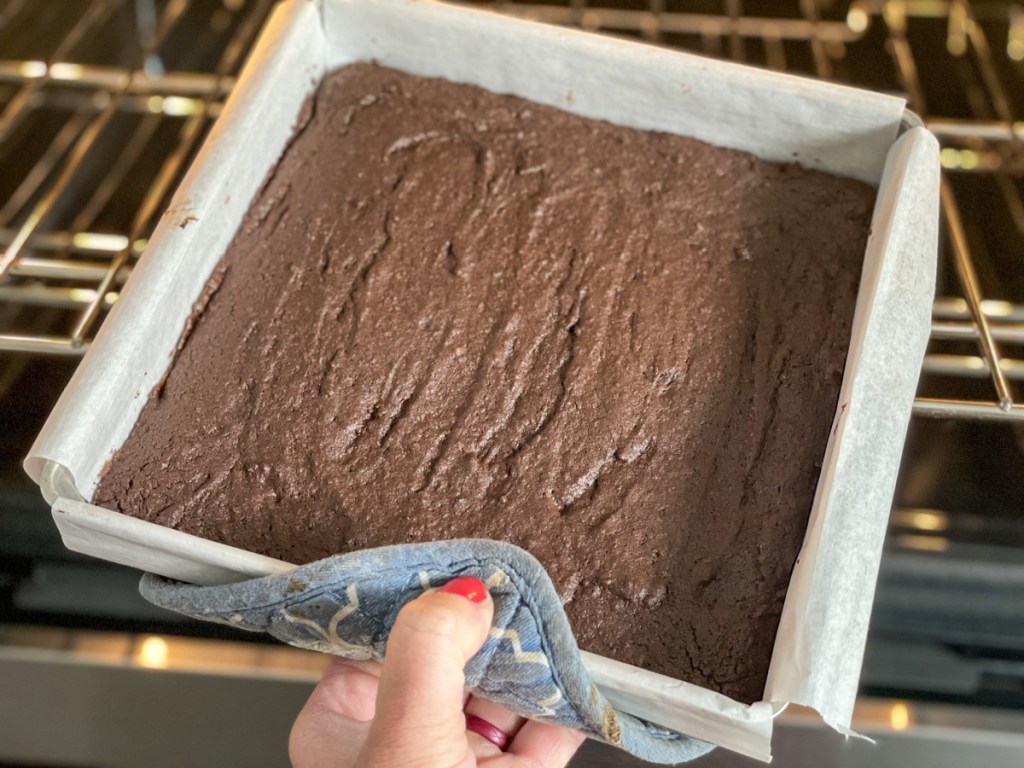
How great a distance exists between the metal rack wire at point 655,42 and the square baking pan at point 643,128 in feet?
0.44

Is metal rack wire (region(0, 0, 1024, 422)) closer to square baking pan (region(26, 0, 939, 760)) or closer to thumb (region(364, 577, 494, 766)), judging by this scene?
square baking pan (region(26, 0, 939, 760))

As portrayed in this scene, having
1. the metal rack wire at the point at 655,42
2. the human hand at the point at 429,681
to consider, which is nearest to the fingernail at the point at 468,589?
the human hand at the point at 429,681

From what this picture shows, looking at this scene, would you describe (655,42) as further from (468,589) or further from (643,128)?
(468,589)

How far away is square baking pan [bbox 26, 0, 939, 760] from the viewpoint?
85 cm

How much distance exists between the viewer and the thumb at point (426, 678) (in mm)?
755

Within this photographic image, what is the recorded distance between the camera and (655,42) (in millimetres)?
1647

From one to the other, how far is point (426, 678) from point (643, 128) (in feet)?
2.65

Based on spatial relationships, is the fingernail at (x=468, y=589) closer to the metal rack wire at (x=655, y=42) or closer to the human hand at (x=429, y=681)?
the human hand at (x=429, y=681)

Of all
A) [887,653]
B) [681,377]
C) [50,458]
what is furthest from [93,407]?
[887,653]

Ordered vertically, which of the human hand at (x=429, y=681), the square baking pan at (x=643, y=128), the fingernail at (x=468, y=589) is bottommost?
the human hand at (x=429, y=681)

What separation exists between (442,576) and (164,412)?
1.26 ft

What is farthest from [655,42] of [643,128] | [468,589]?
[468,589]

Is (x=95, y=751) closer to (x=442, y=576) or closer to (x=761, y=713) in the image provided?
(x=442, y=576)

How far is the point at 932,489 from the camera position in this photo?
122 centimetres
